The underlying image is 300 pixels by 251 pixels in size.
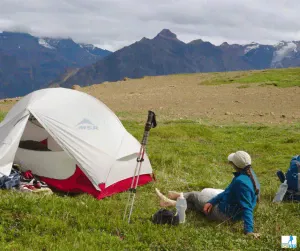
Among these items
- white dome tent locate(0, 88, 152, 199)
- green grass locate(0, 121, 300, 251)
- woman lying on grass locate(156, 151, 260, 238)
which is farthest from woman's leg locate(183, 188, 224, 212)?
white dome tent locate(0, 88, 152, 199)

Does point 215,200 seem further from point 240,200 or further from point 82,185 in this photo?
point 82,185

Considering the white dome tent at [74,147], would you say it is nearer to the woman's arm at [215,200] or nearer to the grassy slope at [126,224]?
the grassy slope at [126,224]

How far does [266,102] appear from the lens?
31.9 m

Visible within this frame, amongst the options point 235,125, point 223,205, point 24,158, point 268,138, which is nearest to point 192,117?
point 235,125

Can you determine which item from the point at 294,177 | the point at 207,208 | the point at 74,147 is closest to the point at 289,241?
the point at 207,208

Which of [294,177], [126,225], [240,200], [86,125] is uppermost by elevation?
[86,125]

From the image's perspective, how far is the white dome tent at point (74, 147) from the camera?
9680mm

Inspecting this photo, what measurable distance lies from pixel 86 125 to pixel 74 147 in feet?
2.51

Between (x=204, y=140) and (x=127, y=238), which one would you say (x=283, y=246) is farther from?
(x=204, y=140)

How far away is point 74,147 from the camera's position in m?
9.82

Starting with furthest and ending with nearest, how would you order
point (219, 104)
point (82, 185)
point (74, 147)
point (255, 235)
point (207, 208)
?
1. point (219, 104)
2. point (74, 147)
3. point (82, 185)
4. point (207, 208)
5. point (255, 235)

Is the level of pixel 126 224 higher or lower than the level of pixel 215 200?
lower

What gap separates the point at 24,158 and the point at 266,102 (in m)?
24.3

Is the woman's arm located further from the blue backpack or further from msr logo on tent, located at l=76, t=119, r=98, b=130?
msr logo on tent, located at l=76, t=119, r=98, b=130
